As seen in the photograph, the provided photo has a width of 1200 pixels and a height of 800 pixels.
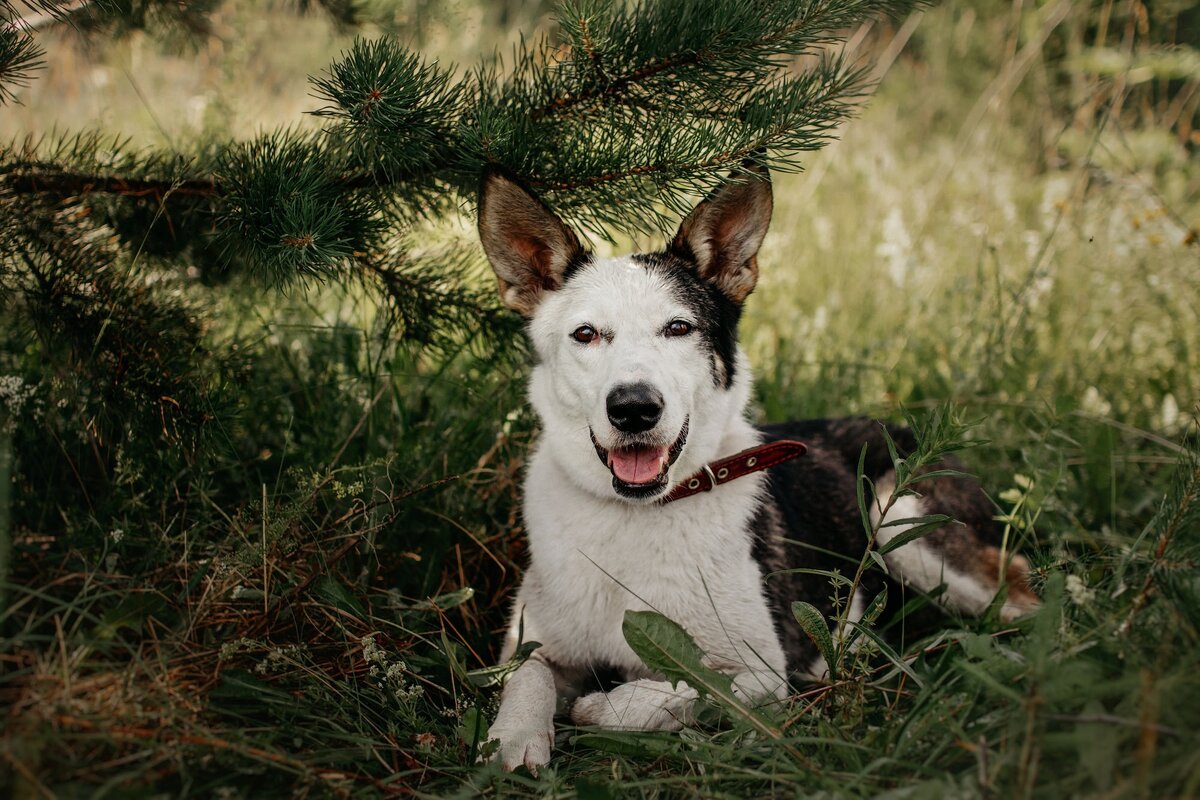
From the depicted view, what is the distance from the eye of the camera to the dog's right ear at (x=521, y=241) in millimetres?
2611

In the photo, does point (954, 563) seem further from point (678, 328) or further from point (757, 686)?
point (678, 328)

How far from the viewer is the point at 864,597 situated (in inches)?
131

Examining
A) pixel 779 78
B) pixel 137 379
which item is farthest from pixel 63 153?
pixel 779 78

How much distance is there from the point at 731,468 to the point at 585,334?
655 millimetres

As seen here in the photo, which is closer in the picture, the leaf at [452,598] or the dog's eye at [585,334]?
the leaf at [452,598]

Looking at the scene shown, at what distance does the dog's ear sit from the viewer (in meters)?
2.87

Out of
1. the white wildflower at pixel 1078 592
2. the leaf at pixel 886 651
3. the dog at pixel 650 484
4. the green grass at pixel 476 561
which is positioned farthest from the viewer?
the dog at pixel 650 484

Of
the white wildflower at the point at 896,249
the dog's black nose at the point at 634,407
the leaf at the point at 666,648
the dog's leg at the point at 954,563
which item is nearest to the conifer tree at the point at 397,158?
the dog's black nose at the point at 634,407

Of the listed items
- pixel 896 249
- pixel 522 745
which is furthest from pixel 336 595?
pixel 896 249

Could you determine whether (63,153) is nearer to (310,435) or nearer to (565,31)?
(310,435)

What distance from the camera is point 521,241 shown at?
9.66 ft

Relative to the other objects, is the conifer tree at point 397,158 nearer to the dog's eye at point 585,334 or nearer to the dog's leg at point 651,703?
the dog's eye at point 585,334

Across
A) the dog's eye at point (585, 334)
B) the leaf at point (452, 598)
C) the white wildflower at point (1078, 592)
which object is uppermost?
the dog's eye at point (585, 334)

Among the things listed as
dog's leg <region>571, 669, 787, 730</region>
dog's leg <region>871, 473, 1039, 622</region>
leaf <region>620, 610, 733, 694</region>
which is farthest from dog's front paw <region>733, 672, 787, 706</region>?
dog's leg <region>871, 473, 1039, 622</region>
